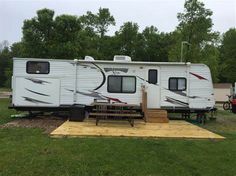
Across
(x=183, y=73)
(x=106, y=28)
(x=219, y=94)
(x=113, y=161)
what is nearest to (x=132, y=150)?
(x=113, y=161)

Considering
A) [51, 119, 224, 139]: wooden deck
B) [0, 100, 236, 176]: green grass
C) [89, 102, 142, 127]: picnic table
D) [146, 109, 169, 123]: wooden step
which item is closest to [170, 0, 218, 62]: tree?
[146, 109, 169, 123]: wooden step

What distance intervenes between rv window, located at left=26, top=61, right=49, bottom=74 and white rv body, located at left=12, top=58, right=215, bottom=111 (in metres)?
0.09

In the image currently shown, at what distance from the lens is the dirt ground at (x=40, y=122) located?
10.7 metres

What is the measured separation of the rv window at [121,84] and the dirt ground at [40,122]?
7.51 ft

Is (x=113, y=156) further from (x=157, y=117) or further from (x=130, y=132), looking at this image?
(x=157, y=117)

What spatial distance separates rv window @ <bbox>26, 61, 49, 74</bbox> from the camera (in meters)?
13.1

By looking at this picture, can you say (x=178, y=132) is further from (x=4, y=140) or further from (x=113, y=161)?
(x=4, y=140)

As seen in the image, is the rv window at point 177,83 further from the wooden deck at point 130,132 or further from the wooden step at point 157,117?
the wooden deck at point 130,132

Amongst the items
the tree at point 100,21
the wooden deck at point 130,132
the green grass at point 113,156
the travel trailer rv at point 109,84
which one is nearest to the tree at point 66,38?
the travel trailer rv at point 109,84

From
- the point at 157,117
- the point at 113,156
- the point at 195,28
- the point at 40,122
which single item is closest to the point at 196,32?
the point at 195,28

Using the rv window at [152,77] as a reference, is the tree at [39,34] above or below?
above

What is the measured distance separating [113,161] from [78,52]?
20565 mm

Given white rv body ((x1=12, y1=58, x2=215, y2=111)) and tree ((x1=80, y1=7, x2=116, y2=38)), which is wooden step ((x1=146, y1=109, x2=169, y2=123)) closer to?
white rv body ((x1=12, y1=58, x2=215, y2=111))

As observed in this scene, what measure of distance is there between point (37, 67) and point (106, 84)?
2.82m
